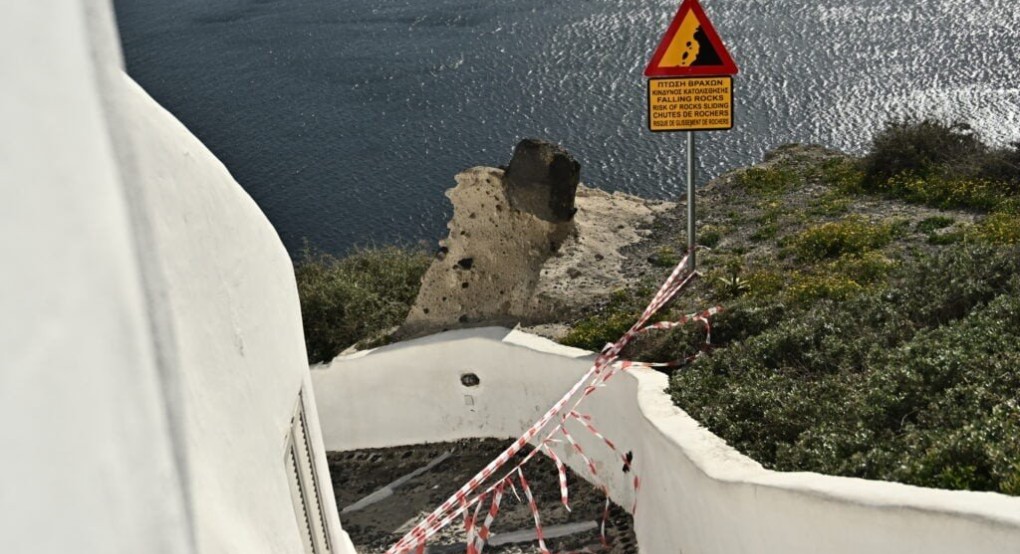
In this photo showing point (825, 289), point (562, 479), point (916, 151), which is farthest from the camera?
point (916, 151)

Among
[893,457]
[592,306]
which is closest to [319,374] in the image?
[592,306]

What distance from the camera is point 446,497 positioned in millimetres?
10391

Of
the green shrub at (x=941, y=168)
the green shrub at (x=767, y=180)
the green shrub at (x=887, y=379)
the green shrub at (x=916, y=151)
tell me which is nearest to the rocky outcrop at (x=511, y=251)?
the green shrub at (x=887, y=379)

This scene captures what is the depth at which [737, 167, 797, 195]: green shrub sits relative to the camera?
14094mm

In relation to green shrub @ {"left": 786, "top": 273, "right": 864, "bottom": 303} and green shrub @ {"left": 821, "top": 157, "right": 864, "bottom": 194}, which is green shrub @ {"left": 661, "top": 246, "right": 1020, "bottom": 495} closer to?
green shrub @ {"left": 786, "top": 273, "right": 864, "bottom": 303}

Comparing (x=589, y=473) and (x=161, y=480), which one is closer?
(x=161, y=480)

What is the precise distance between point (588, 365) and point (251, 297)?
5.40m

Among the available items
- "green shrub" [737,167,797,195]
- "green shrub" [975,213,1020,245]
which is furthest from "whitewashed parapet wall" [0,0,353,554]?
"green shrub" [737,167,797,195]

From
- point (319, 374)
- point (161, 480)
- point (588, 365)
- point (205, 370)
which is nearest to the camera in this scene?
point (161, 480)

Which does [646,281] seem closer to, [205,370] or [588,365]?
[588,365]

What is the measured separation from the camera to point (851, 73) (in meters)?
23.1

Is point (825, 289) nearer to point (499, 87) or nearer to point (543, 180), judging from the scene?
point (543, 180)

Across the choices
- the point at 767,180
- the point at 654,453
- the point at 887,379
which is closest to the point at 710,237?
the point at 767,180

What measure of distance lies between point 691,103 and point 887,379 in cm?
356
